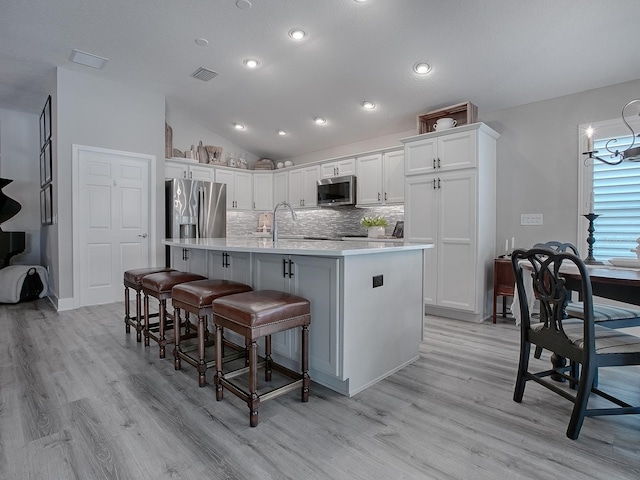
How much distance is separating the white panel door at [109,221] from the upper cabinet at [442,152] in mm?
3793

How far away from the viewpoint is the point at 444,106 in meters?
4.23

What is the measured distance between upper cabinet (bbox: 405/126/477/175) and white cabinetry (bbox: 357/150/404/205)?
19.4 inches

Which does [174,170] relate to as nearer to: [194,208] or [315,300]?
[194,208]

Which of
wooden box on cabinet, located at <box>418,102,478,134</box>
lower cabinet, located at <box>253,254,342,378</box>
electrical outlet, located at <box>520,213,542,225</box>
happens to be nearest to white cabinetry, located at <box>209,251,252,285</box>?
lower cabinet, located at <box>253,254,342,378</box>

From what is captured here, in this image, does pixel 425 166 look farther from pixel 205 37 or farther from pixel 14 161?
pixel 14 161

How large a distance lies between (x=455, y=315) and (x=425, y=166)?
183 cm

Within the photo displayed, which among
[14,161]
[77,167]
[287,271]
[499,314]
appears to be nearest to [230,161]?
[77,167]

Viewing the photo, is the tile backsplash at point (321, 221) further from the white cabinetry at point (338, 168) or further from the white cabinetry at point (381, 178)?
the white cabinetry at point (338, 168)

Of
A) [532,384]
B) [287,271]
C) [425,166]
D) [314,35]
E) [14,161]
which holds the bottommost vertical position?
[532,384]

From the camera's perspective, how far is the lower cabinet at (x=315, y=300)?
202cm

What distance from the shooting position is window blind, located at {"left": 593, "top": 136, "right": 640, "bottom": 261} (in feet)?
10.9

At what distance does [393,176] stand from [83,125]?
13.7 feet

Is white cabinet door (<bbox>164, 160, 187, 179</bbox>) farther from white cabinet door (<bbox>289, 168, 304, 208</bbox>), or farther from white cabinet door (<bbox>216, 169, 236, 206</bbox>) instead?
white cabinet door (<bbox>289, 168, 304, 208</bbox>)

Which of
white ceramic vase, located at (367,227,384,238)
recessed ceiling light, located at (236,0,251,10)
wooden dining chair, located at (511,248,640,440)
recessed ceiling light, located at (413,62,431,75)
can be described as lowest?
wooden dining chair, located at (511,248,640,440)
